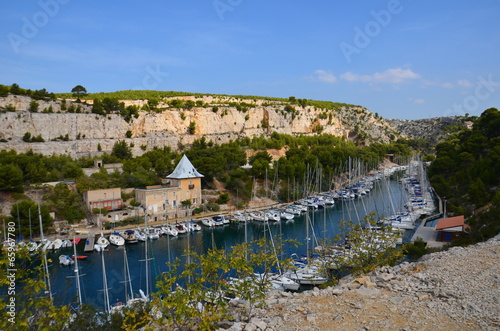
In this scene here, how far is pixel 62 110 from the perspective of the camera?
46812 millimetres

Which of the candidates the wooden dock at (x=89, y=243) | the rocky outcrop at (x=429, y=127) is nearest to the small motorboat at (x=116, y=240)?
the wooden dock at (x=89, y=243)

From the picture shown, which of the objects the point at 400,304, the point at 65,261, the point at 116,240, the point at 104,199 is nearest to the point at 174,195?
the point at 104,199

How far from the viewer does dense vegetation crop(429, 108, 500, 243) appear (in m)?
20.2

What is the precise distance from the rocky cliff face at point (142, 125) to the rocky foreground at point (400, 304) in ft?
133

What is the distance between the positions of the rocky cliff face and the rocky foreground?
133 feet

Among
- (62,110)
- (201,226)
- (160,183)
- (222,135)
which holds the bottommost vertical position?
(201,226)

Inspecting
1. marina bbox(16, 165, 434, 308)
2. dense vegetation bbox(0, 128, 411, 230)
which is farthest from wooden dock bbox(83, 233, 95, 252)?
dense vegetation bbox(0, 128, 411, 230)

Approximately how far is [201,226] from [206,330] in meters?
25.9

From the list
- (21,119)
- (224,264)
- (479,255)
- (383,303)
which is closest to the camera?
(224,264)

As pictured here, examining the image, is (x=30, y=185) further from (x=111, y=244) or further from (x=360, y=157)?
(x=360, y=157)

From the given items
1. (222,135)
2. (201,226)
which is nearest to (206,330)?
(201,226)

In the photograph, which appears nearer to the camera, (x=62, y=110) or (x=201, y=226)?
(x=201, y=226)

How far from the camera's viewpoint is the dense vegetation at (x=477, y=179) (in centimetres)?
2017

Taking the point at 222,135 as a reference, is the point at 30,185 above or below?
below
